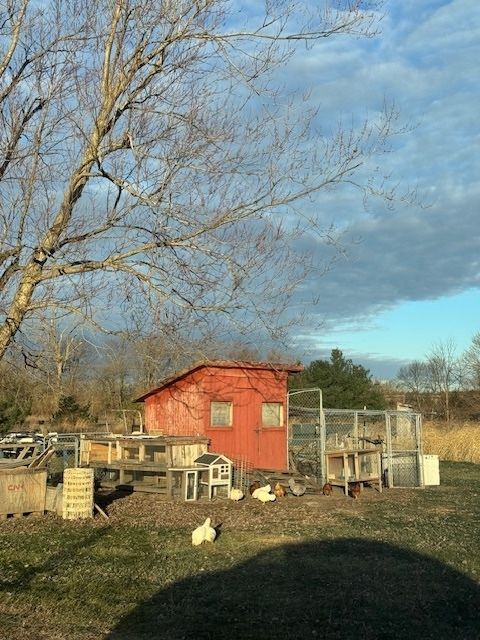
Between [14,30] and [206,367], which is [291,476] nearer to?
[206,367]

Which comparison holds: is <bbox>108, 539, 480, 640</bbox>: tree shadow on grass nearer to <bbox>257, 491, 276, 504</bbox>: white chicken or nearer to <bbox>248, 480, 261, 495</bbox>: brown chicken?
<bbox>257, 491, 276, 504</bbox>: white chicken

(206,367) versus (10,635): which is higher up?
(206,367)

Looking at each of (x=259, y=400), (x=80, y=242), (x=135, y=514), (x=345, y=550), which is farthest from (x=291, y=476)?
(x=80, y=242)

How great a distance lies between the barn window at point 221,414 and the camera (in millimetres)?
18500

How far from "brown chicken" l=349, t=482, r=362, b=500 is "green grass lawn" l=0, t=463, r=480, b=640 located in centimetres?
221

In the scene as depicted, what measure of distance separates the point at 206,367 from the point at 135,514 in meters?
5.77

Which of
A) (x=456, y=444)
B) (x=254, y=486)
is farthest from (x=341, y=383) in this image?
(x=254, y=486)

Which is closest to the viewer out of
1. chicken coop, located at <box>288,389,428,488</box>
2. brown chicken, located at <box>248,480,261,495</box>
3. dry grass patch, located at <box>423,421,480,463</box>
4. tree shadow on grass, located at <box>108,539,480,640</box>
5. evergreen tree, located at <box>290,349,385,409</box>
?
tree shadow on grass, located at <box>108,539,480,640</box>

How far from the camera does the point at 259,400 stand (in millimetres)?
19391

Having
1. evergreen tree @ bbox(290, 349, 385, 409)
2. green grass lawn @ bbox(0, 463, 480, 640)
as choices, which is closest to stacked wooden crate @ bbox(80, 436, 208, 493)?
green grass lawn @ bbox(0, 463, 480, 640)

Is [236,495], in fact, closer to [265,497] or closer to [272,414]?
[265,497]

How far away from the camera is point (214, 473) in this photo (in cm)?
1535

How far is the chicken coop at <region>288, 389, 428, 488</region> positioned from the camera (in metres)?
17.0

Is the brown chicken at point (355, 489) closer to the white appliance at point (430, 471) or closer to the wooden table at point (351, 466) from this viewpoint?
the wooden table at point (351, 466)
